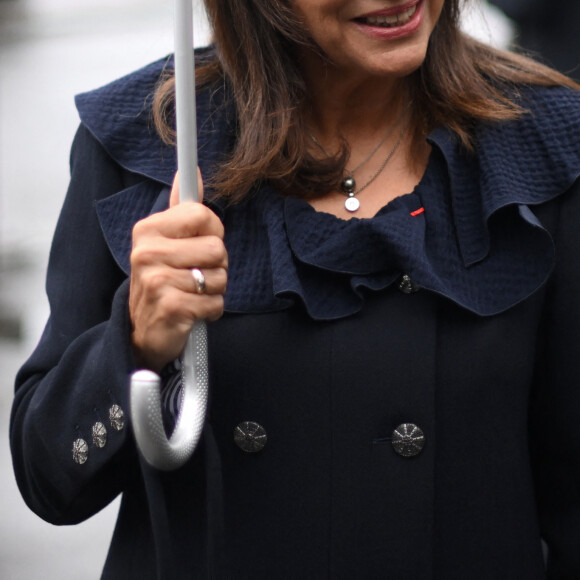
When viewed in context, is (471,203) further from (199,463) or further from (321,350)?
(199,463)

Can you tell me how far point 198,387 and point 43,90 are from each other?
705 centimetres

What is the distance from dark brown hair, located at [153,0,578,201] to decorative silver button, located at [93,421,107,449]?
40 centimetres

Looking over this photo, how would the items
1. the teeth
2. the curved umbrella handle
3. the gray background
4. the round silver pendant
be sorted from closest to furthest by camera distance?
the curved umbrella handle < the teeth < the round silver pendant < the gray background

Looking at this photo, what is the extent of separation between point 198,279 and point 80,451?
356 mm

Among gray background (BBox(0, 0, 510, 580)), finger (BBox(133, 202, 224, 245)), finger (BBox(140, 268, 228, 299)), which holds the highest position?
finger (BBox(133, 202, 224, 245))

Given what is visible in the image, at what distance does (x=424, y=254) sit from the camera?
187 centimetres

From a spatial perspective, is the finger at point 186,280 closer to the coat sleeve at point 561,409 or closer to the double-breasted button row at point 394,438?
the double-breasted button row at point 394,438

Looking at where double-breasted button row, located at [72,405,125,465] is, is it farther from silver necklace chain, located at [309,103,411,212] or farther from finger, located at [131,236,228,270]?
silver necklace chain, located at [309,103,411,212]

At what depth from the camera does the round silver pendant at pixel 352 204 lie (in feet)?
6.49

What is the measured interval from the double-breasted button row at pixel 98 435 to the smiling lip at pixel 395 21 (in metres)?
0.66

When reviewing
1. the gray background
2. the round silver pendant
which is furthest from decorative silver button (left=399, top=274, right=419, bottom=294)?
the gray background

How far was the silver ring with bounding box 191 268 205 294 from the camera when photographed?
164 centimetres

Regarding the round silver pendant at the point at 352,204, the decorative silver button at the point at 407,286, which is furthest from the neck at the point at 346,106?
the decorative silver button at the point at 407,286

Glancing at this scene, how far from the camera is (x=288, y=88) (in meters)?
2.05
